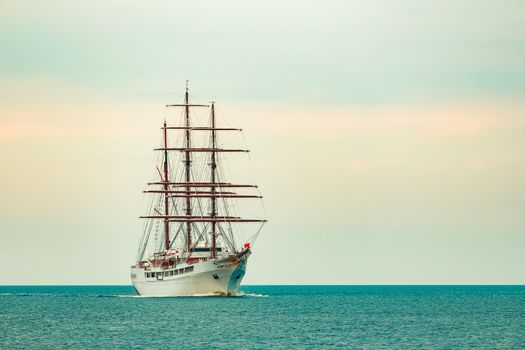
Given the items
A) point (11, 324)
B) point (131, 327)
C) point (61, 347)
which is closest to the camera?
point (61, 347)

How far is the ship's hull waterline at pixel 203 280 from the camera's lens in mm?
157250

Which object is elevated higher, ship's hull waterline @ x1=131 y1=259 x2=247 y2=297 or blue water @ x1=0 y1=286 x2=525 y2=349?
ship's hull waterline @ x1=131 y1=259 x2=247 y2=297

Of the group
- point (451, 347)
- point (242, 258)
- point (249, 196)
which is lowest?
point (451, 347)

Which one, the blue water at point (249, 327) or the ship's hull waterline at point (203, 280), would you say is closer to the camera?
the blue water at point (249, 327)

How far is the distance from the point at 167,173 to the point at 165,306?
1341 inches

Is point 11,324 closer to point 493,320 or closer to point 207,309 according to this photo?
point 207,309

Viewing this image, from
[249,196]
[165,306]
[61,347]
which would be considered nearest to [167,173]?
[249,196]

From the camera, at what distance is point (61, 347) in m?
89.4

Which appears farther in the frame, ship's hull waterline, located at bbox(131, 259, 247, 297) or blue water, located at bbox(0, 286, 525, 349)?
ship's hull waterline, located at bbox(131, 259, 247, 297)

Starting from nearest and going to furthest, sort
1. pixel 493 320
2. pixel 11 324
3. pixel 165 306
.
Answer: pixel 11 324, pixel 493 320, pixel 165 306

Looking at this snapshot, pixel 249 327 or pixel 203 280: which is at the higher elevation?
pixel 203 280

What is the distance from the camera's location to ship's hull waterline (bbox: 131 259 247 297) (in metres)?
157

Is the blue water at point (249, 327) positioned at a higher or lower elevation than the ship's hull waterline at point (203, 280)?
lower

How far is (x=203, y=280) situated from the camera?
15900 centimetres
